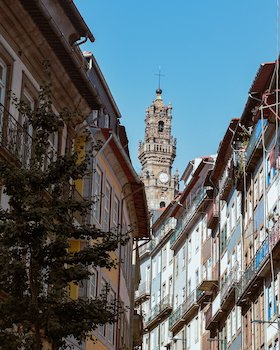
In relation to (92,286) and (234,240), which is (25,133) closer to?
(92,286)

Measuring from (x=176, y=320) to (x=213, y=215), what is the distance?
14.6 meters

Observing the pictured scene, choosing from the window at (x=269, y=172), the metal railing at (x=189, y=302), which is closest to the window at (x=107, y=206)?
the window at (x=269, y=172)

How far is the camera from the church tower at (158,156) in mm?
Answer: 160000

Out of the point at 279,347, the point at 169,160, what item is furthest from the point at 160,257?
the point at 169,160

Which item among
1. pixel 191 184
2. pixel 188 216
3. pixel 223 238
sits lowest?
pixel 223 238

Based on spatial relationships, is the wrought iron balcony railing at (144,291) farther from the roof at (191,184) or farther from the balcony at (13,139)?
the balcony at (13,139)

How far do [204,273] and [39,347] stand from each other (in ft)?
156

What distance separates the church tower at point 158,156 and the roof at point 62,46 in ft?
428

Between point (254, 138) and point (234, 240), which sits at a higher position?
point (254, 138)

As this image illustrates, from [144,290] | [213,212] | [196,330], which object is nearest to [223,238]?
[213,212]

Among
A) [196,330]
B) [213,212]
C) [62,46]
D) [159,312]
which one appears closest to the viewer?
[62,46]

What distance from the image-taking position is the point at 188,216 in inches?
2719

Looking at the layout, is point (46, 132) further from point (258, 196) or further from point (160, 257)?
point (160, 257)

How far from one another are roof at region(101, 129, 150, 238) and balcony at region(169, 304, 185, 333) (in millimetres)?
22904
